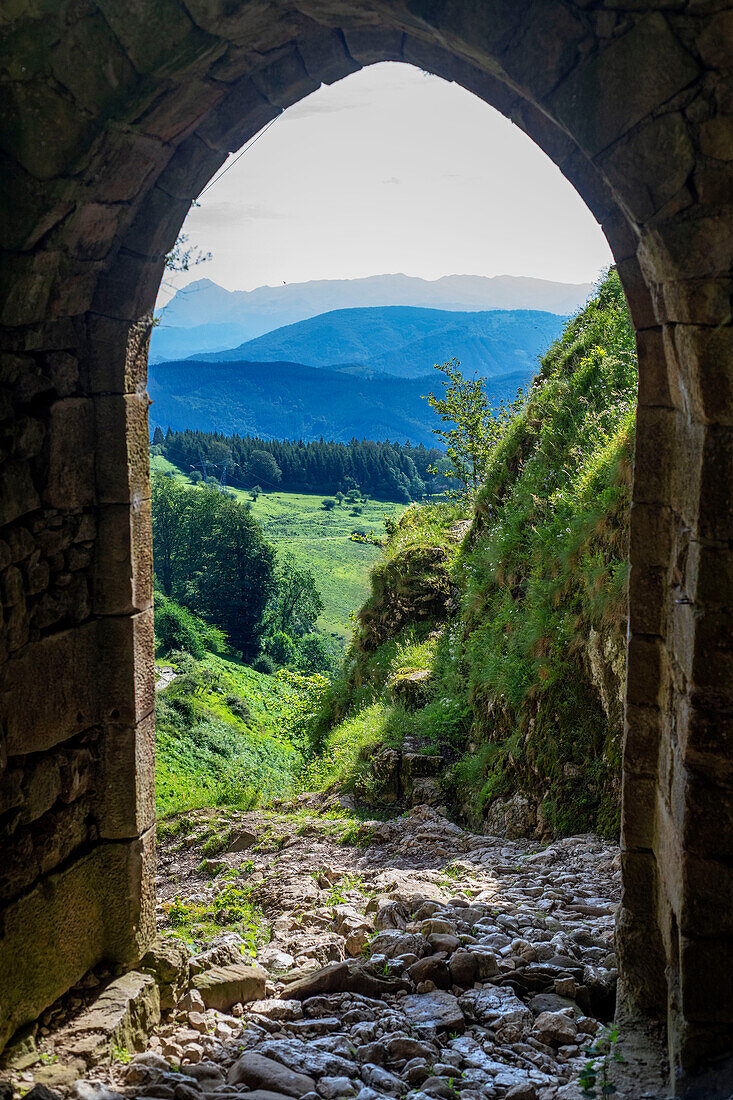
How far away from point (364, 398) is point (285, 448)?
82.6m

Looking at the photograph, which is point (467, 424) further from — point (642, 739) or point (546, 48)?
point (546, 48)

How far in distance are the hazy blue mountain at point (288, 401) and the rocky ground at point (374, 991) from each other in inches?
5699

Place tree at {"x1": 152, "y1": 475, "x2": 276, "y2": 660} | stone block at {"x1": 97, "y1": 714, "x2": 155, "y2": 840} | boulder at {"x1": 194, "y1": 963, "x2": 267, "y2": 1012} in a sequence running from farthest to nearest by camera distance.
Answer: tree at {"x1": 152, "y1": 475, "x2": 276, "y2": 660} → boulder at {"x1": 194, "y1": 963, "x2": 267, "y2": 1012} → stone block at {"x1": 97, "y1": 714, "x2": 155, "y2": 840}

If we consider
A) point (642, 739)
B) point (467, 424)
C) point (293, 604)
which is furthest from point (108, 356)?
point (293, 604)

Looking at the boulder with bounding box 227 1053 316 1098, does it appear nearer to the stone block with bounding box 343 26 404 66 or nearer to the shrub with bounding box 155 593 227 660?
the stone block with bounding box 343 26 404 66

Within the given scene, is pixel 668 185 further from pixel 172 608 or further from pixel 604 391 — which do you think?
pixel 172 608

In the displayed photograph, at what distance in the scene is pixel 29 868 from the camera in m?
3.36

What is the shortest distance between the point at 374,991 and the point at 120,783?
1551mm

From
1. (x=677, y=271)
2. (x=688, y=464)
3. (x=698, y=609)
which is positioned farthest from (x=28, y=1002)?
(x=677, y=271)

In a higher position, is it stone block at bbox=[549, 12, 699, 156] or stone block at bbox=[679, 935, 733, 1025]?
stone block at bbox=[549, 12, 699, 156]

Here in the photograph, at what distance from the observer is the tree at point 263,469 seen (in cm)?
7744

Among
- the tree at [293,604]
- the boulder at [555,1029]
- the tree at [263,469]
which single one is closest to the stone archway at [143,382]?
the boulder at [555,1029]

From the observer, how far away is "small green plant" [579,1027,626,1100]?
3009 mm

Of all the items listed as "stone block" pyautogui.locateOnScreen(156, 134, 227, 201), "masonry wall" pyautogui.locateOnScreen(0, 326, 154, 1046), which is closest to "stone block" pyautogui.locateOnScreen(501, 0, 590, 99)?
"stone block" pyautogui.locateOnScreen(156, 134, 227, 201)
